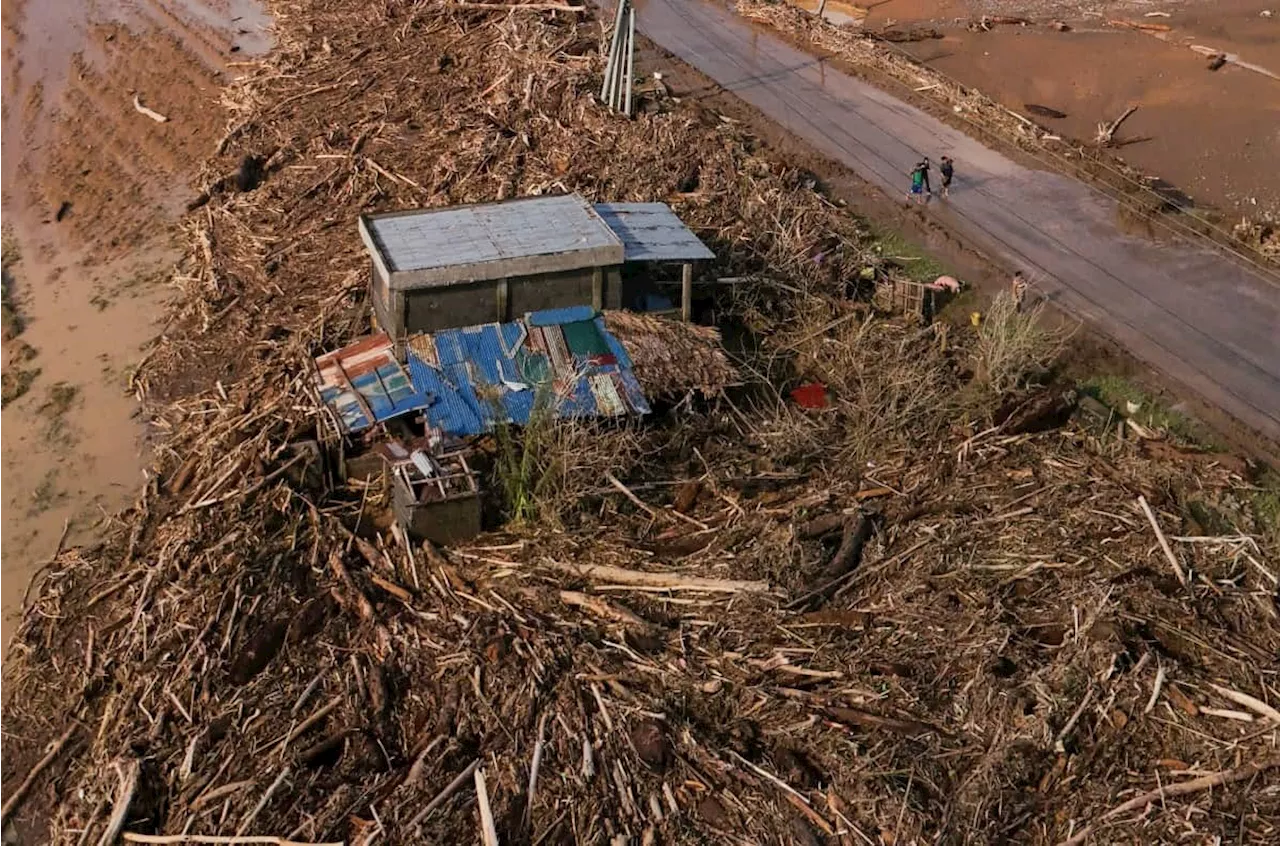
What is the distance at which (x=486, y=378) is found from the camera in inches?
517

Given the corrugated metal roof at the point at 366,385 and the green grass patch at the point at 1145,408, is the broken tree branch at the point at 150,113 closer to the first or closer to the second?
the corrugated metal roof at the point at 366,385

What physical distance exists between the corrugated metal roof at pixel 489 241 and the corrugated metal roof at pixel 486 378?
699mm

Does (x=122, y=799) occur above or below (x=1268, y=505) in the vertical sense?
above

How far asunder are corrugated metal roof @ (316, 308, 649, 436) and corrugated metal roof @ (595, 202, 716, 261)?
4.69ft

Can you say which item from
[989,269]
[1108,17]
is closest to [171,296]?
Answer: [989,269]

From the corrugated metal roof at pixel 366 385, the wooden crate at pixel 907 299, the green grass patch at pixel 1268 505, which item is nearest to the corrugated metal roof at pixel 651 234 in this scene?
the corrugated metal roof at pixel 366 385

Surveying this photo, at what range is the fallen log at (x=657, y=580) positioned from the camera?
37.7ft

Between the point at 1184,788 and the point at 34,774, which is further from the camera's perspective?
the point at 34,774

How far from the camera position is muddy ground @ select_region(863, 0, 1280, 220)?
920 inches

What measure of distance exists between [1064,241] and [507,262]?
10700 mm

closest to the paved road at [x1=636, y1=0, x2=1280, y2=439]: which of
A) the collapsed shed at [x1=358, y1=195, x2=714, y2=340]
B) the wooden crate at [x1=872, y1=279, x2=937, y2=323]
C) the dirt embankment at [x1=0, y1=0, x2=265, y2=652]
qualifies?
the wooden crate at [x1=872, y1=279, x2=937, y2=323]

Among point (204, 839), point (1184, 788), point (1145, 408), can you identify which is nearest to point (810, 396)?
point (1145, 408)

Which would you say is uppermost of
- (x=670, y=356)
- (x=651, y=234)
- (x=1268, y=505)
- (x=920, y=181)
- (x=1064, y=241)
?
(x=651, y=234)

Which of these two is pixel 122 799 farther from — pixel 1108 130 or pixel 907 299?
pixel 1108 130
